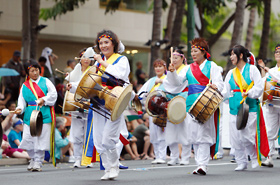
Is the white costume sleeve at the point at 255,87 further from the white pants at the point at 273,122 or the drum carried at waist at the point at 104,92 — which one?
the drum carried at waist at the point at 104,92

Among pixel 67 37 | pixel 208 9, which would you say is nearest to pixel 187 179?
pixel 208 9

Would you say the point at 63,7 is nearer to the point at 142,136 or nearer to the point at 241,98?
the point at 142,136

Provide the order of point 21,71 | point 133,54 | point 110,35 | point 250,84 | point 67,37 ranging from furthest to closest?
point 133,54
point 67,37
point 21,71
point 250,84
point 110,35

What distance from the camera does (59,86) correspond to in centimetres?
1625

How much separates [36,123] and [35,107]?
15.8 inches

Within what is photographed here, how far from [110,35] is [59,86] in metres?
7.70

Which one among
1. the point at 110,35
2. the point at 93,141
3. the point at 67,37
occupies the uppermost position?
the point at 67,37

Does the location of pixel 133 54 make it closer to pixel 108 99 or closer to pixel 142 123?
pixel 142 123

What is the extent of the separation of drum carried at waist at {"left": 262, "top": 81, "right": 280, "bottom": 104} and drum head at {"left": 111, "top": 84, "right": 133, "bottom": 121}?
14.2ft

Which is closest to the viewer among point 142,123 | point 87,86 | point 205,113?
point 87,86

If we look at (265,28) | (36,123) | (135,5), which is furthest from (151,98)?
(135,5)

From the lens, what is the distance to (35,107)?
1120 cm

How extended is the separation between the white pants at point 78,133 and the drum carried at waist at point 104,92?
417 cm

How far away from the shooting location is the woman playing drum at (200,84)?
382 inches
